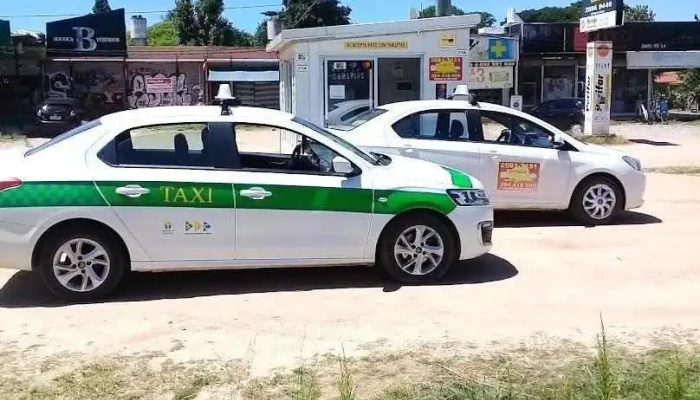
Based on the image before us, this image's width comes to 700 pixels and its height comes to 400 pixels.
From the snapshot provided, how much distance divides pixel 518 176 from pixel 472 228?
2.84m

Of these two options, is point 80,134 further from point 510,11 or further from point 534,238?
point 510,11

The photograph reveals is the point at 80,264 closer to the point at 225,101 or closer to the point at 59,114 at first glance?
the point at 225,101

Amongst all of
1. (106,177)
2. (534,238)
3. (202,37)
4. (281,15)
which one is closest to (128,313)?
(106,177)

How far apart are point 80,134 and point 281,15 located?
58.0m

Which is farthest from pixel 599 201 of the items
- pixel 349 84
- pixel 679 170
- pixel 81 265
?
pixel 679 170

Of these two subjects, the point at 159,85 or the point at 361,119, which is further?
the point at 159,85

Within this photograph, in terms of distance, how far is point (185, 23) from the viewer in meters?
56.1

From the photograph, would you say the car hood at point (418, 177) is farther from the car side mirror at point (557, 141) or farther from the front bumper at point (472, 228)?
the car side mirror at point (557, 141)

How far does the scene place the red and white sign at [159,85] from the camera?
38.4m

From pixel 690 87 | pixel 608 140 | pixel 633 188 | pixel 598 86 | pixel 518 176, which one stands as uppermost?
pixel 690 87

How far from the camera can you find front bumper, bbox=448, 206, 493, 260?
717 cm

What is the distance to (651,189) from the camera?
13.5 metres

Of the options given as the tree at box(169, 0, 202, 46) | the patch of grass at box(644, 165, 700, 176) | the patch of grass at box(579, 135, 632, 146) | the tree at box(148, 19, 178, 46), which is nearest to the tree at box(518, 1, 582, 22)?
the tree at box(148, 19, 178, 46)

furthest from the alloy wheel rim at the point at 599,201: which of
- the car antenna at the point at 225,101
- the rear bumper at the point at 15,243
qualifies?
the rear bumper at the point at 15,243
